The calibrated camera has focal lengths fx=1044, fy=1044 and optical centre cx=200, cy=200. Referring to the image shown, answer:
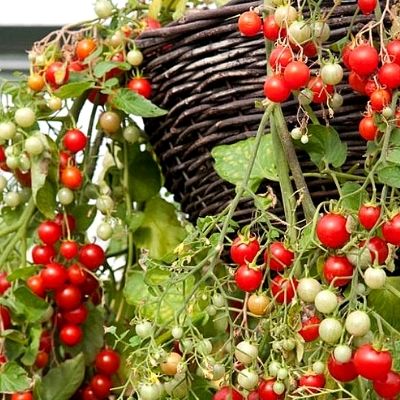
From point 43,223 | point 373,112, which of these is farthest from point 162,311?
point 373,112

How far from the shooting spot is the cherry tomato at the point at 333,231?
67cm

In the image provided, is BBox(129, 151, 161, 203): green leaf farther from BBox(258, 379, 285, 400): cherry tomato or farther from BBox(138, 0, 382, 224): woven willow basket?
BBox(258, 379, 285, 400): cherry tomato

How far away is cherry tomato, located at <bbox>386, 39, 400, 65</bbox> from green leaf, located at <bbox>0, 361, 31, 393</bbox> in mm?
447

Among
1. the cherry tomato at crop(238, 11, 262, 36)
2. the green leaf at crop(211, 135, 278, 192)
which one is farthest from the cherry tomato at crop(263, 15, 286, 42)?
the green leaf at crop(211, 135, 278, 192)

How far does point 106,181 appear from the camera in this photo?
1102 mm

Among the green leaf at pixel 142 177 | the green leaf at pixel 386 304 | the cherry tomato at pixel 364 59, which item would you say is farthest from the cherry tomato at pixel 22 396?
the cherry tomato at pixel 364 59

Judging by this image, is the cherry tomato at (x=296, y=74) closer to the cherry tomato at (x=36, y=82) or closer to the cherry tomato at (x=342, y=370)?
the cherry tomato at (x=342, y=370)

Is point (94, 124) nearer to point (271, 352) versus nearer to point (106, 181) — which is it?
point (106, 181)

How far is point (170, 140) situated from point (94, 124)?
114mm

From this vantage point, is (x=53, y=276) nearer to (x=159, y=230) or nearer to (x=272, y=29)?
(x=159, y=230)

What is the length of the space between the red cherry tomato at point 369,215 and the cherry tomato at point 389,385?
0.09 meters

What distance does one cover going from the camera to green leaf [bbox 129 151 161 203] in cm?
107

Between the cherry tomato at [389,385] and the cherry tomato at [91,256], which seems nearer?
the cherry tomato at [389,385]

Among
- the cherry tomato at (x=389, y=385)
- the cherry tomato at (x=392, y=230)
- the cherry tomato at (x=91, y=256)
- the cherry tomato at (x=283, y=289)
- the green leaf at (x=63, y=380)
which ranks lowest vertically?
the green leaf at (x=63, y=380)
